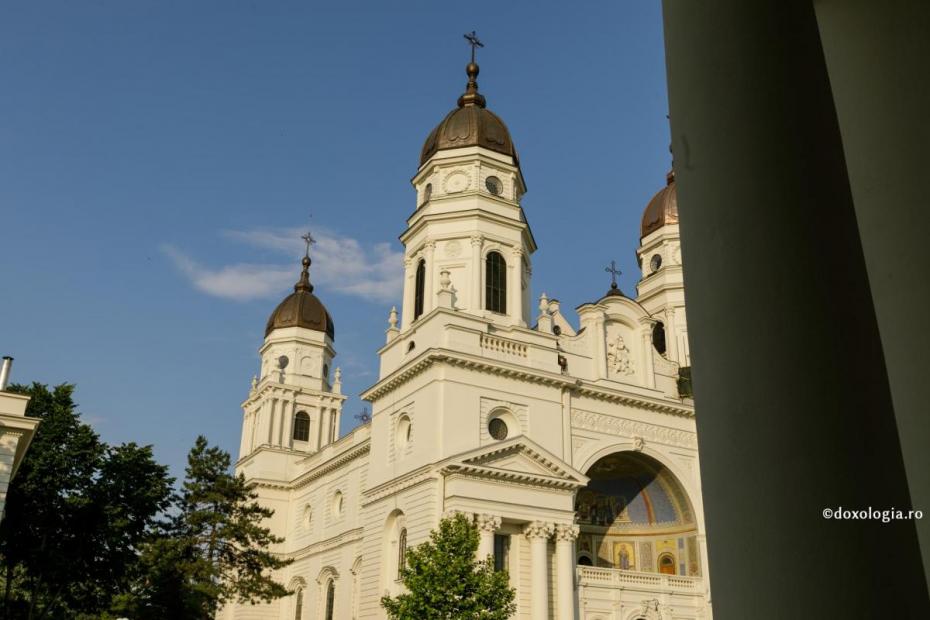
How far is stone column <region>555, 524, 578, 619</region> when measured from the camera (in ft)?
102

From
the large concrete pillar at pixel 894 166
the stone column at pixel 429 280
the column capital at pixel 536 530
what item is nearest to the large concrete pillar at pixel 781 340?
the large concrete pillar at pixel 894 166

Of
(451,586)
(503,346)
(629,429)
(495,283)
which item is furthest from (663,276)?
(451,586)

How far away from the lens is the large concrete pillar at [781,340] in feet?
7.16

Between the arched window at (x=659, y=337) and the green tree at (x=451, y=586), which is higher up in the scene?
the arched window at (x=659, y=337)

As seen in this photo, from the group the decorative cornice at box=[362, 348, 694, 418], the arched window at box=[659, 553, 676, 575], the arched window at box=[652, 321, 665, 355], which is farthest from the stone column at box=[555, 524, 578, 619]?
the arched window at box=[652, 321, 665, 355]

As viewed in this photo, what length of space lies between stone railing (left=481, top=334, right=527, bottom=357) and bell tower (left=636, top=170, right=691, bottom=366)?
49.6 feet

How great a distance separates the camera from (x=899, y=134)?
371 cm

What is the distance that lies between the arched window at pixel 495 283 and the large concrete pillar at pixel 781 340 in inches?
1324

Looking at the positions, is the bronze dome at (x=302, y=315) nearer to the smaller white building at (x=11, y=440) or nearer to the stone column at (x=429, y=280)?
the stone column at (x=429, y=280)

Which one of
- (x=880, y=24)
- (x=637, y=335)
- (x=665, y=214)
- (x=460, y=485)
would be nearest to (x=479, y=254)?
(x=637, y=335)

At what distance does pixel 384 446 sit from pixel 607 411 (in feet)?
31.2

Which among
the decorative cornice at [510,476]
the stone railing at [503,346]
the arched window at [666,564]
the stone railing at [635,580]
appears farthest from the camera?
the arched window at [666,564]

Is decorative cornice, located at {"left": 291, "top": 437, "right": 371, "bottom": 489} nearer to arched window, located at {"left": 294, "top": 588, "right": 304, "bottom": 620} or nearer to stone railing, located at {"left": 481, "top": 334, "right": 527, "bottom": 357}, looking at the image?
arched window, located at {"left": 294, "top": 588, "right": 304, "bottom": 620}

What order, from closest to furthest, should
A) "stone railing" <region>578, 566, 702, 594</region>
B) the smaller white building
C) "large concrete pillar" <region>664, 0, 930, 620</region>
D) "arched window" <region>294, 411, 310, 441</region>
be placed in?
"large concrete pillar" <region>664, 0, 930, 620</region>
the smaller white building
"stone railing" <region>578, 566, 702, 594</region>
"arched window" <region>294, 411, 310, 441</region>
